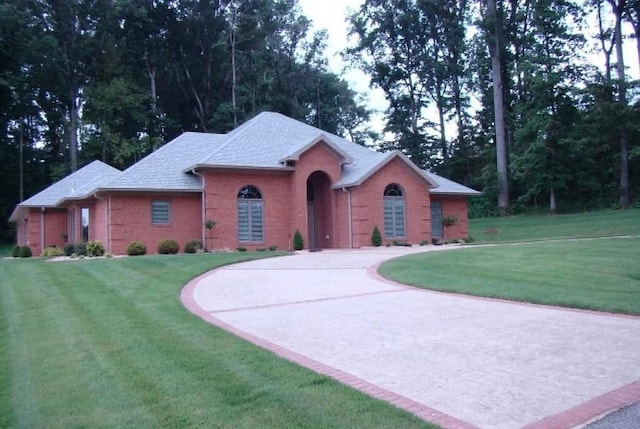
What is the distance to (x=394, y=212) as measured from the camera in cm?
2467

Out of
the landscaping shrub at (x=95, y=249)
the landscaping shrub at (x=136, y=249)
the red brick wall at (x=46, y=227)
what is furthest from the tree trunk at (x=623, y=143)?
the red brick wall at (x=46, y=227)

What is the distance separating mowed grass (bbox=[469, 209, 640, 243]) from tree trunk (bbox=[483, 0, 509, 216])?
342 cm

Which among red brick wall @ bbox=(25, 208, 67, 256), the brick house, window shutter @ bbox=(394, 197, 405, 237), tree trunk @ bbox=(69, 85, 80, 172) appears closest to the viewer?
the brick house

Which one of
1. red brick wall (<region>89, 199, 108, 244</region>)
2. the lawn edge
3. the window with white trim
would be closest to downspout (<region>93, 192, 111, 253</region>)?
red brick wall (<region>89, 199, 108, 244</region>)

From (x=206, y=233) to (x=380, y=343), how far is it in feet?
54.4

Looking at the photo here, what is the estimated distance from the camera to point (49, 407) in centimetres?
486

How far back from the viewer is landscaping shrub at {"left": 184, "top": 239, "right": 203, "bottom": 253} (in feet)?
71.9

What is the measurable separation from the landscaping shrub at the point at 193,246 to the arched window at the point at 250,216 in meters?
1.79

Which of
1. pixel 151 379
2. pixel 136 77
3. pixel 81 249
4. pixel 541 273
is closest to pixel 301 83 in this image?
pixel 136 77

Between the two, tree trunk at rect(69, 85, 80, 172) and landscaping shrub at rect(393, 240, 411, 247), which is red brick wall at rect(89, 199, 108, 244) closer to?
landscaping shrub at rect(393, 240, 411, 247)

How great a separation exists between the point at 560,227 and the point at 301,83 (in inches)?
1203

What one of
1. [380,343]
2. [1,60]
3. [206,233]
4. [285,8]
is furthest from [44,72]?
[380,343]

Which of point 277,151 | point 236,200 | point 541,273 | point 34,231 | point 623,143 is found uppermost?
point 623,143

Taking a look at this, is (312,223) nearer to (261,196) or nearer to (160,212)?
(261,196)
